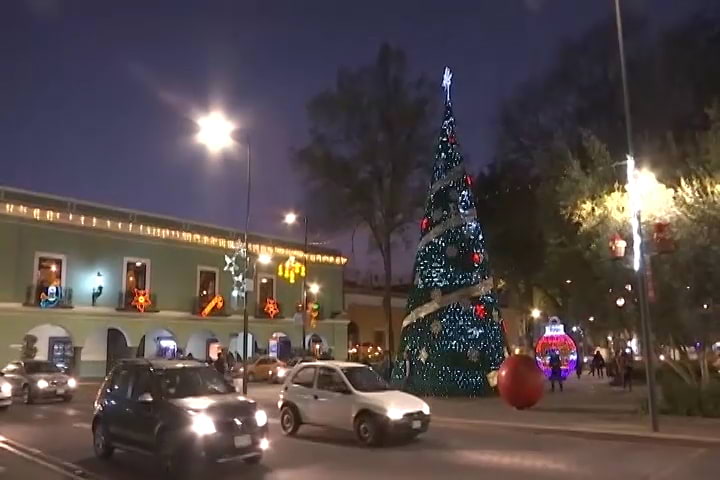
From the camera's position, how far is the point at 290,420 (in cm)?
1675

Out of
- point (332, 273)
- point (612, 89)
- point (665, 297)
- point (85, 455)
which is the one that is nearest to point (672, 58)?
point (612, 89)

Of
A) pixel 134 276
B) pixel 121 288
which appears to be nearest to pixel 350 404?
pixel 121 288

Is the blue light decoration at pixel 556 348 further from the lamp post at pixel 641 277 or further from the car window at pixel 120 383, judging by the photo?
the car window at pixel 120 383

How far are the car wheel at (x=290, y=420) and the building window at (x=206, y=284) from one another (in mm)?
29803

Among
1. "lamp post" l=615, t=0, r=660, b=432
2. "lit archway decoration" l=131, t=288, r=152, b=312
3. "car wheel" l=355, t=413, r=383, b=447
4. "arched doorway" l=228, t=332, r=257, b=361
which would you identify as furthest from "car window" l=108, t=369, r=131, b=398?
"arched doorway" l=228, t=332, r=257, b=361

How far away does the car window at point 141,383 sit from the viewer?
1240cm

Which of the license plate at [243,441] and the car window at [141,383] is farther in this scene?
the car window at [141,383]

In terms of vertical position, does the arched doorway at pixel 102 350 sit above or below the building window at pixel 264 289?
below

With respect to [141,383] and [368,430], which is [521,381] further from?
[141,383]

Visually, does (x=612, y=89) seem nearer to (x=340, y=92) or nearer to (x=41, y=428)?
(x=340, y=92)

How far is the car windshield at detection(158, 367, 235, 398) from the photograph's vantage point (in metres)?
12.3

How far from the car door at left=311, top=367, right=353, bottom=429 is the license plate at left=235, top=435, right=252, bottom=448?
3768mm

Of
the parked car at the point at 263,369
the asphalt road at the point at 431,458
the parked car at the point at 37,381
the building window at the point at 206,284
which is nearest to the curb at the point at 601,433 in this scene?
the asphalt road at the point at 431,458

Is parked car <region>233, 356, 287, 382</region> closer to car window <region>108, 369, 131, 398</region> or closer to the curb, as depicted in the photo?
the curb
